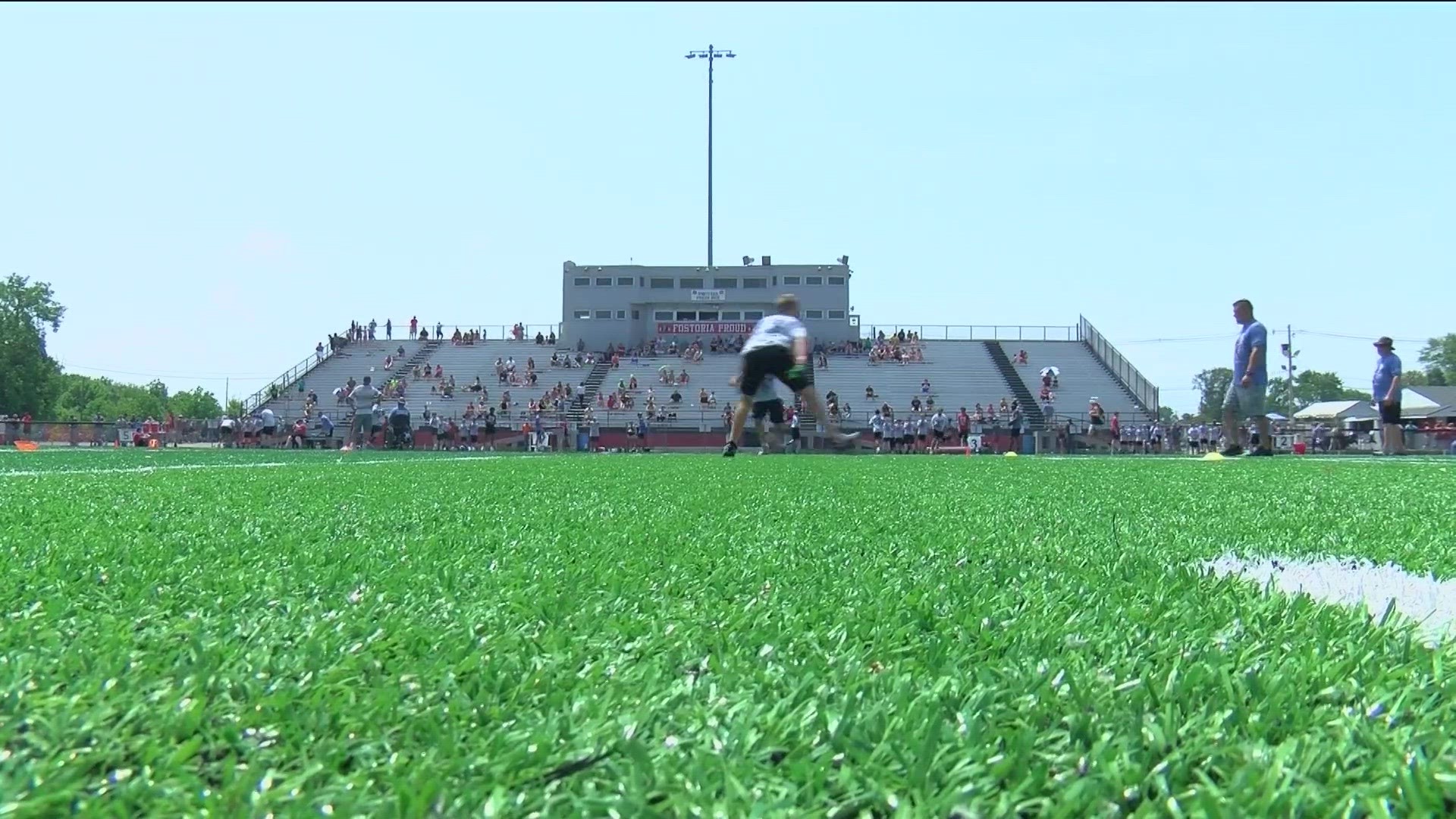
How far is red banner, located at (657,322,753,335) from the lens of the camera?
48688 millimetres

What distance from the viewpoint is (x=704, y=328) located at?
1939 inches

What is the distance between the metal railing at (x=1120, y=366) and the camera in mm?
40250

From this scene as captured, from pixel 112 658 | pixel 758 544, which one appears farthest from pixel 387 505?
pixel 112 658

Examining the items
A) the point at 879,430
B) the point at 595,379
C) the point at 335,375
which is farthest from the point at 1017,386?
the point at 335,375

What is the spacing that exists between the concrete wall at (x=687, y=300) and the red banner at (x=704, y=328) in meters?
0.03

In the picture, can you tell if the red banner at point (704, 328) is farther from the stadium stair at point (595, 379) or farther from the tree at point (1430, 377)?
the tree at point (1430, 377)

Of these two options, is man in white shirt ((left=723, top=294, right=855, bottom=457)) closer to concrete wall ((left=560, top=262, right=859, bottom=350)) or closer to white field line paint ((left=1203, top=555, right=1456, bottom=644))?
white field line paint ((left=1203, top=555, right=1456, bottom=644))

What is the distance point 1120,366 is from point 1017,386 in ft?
13.4

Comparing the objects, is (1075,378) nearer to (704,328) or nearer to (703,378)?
(703,378)

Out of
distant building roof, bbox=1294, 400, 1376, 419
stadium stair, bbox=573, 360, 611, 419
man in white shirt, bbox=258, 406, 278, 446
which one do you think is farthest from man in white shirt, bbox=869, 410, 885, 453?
distant building roof, bbox=1294, 400, 1376, 419

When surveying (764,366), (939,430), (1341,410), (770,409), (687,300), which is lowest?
(770,409)

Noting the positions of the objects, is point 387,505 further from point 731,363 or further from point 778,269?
point 778,269

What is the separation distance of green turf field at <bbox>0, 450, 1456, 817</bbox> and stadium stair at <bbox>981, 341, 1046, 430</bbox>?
1339 inches

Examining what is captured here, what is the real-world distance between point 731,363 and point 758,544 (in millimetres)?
41838
